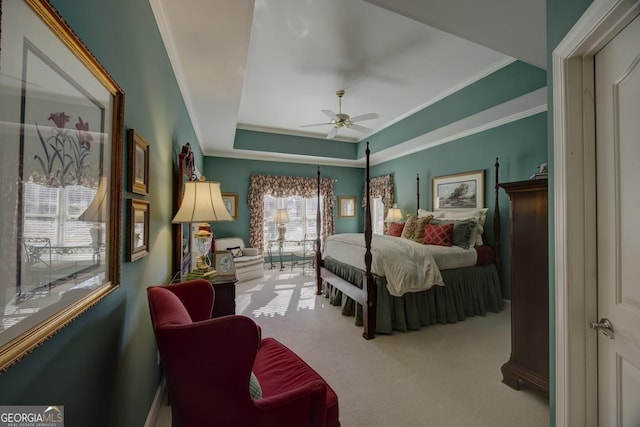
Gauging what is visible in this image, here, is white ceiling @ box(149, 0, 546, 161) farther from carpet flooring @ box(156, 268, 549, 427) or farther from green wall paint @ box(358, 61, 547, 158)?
carpet flooring @ box(156, 268, 549, 427)

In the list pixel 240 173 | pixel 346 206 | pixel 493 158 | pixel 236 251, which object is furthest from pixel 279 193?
pixel 493 158

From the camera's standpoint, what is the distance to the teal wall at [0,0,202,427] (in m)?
0.70

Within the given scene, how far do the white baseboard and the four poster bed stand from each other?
1.81 m

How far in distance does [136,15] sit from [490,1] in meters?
1.96

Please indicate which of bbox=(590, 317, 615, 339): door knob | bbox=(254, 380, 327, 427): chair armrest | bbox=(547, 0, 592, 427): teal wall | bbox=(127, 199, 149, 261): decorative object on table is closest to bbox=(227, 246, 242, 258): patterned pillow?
bbox=(127, 199, 149, 261): decorative object on table

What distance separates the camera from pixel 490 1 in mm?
1552

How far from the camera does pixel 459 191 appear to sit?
4.35 metres

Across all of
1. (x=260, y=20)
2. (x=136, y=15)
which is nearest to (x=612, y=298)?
(x=136, y=15)

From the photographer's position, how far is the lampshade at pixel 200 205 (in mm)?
1839

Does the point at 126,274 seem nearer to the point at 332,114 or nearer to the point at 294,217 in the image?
the point at 332,114

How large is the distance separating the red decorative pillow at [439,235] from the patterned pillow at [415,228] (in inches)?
7.8

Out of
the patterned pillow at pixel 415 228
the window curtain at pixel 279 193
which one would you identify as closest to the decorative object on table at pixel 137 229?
the patterned pillow at pixel 415 228

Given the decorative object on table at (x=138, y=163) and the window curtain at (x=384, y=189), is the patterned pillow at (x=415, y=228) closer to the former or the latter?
the window curtain at (x=384, y=189)

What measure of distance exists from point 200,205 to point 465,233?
331 centimetres
